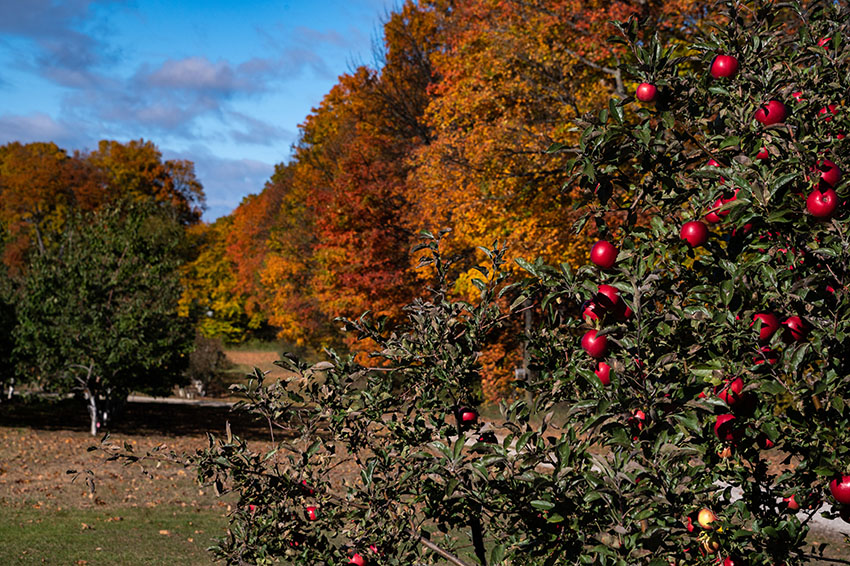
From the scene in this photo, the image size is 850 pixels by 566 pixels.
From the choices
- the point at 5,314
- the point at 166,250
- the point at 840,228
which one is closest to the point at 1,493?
the point at 5,314

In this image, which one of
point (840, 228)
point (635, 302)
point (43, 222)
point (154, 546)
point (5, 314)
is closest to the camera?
point (635, 302)

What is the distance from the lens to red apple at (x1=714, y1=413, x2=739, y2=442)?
2.43m

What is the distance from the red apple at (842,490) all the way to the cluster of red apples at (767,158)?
86 centimetres

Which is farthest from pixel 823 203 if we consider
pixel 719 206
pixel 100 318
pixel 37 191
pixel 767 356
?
pixel 37 191

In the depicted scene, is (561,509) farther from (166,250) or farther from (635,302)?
(166,250)

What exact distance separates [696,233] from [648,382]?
0.61 m

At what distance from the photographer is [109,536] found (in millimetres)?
8758

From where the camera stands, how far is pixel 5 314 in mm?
17766

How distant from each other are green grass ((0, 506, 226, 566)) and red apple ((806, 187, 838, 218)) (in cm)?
585

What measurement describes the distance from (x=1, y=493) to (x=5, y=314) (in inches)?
318

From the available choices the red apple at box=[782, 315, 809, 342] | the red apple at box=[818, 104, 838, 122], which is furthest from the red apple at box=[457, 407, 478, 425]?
the red apple at box=[818, 104, 838, 122]

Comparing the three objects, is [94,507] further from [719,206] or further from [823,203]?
[823,203]

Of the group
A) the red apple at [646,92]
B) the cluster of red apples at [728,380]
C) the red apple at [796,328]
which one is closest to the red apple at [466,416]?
the cluster of red apples at [728,380]

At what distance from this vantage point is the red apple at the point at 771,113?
2.71 metres
